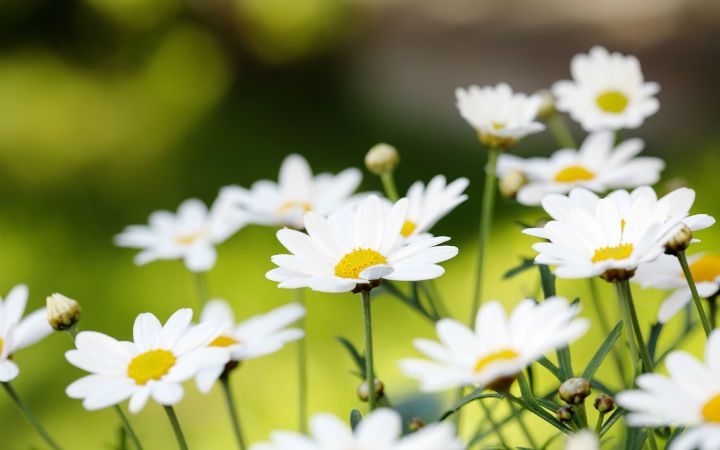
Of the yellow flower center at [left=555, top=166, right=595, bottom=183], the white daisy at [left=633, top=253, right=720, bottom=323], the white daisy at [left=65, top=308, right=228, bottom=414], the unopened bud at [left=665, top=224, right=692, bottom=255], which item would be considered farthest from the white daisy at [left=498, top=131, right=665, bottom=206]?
the white daisy at [left=65, top=308, right=228, bottom=414]

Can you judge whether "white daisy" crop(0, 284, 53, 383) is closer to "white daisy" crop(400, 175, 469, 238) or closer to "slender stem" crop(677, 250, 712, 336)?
"white daisy" crop(400, 175, 469, 238)

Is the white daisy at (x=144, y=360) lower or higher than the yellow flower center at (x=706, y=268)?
lower

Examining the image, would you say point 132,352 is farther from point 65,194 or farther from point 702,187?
point 65,194

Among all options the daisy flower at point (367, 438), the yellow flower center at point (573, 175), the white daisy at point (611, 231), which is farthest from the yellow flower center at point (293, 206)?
the daisy flower at point (367, 438)

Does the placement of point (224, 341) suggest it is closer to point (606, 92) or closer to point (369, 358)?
point (369, 358)

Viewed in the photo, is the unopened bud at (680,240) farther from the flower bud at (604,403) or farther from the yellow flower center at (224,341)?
the yellow flower center at (224,341)

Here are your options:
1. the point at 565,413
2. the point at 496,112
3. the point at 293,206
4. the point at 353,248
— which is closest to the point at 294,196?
the point at 293,206

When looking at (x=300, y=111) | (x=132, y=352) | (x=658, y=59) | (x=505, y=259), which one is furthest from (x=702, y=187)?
(x=132, y=352)
